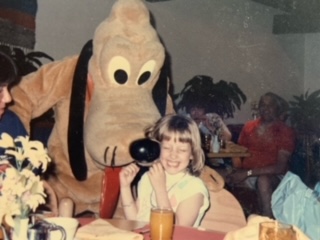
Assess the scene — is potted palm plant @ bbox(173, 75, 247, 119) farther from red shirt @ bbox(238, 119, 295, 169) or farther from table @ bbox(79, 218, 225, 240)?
table @ bbox(79, 218, 225, 240)

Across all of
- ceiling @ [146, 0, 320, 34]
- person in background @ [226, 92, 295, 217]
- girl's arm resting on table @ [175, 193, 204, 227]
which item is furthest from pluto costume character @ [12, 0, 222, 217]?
ceiling @ [146, 0, 320, 34]

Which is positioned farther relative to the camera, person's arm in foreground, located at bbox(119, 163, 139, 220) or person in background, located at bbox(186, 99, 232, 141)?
person in background, located at bbox(186, 99, 232, 141)

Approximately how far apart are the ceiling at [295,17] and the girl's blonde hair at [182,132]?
295 centimetres

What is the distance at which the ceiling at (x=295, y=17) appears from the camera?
4.36m

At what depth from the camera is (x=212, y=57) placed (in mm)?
3939

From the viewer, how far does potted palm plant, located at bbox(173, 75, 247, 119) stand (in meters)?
3.55

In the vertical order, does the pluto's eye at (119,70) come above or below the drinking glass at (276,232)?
above

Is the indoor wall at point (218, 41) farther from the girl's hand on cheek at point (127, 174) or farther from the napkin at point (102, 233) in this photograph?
the napkin at point (102, 233)

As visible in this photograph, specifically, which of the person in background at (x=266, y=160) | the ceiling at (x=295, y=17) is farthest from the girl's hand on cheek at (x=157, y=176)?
the ceiling at (x=295, y=17)

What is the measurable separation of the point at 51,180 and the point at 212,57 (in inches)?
96.6

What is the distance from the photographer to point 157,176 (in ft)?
4.76

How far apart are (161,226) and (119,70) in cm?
68

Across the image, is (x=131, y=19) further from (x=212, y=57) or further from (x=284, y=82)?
(x=284, y=82)

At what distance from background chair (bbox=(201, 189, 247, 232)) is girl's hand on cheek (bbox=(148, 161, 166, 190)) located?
0.46 ft
